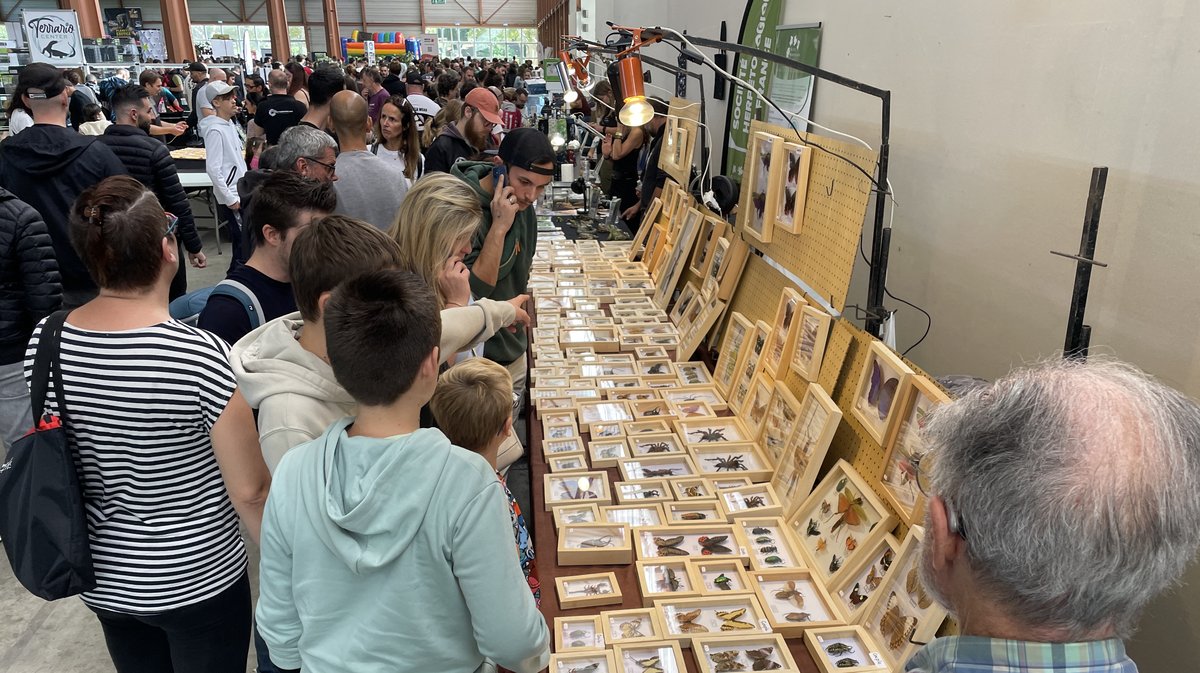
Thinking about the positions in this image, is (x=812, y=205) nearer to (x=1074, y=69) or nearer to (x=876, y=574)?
(x=1074, y=69)

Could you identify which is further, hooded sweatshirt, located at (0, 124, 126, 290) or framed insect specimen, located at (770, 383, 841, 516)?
hooded sweatshirt, located at (0, 124, 126, 290)

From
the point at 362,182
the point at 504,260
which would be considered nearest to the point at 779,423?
the point at 504,260

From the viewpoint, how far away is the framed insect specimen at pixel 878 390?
1708 mm

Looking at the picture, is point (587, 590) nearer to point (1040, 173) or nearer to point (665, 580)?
point (665, 580)

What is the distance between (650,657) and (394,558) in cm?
74

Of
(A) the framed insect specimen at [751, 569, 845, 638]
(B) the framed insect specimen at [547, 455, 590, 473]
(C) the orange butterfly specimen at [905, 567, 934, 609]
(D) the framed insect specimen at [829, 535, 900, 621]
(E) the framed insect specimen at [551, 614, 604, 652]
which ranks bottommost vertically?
(E) the framed insect specimen at [551, 614, 604, 652]

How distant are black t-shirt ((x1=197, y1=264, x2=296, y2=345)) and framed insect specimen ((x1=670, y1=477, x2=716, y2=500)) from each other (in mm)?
1157

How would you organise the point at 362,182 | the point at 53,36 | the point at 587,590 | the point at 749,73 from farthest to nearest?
the point at 53,36, the point at 749,73, the point at 362,182, the point at 587,590

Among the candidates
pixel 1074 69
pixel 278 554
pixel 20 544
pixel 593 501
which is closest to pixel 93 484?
pixel 20 544

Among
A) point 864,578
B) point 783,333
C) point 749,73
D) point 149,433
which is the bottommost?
point 864,578

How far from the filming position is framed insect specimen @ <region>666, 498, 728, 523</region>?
200cm

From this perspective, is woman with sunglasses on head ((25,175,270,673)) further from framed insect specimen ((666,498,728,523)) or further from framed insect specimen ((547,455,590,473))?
framed insect specimen ((666,498,728,523))

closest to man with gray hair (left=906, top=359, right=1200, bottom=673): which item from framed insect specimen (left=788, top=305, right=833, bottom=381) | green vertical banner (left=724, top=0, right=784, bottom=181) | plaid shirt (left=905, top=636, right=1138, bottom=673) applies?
plaid shirt (left=905, top=636, right=1138, bottom=673)

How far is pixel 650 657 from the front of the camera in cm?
156
